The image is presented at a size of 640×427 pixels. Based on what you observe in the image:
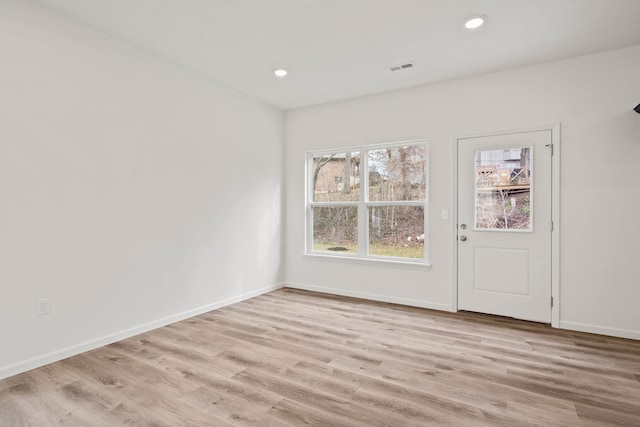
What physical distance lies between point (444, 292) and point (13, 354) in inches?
158

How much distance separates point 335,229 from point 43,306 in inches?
132

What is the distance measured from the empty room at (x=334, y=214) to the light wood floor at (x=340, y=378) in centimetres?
2

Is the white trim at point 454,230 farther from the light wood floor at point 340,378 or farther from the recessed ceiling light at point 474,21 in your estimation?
the recessed ceiling light at point 474,21

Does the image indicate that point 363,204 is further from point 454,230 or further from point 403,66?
point 403,66

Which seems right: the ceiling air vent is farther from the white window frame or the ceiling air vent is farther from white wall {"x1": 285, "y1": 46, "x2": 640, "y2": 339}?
the white window frame

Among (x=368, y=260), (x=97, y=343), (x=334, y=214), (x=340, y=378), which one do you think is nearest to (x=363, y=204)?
(x=334, y=214)

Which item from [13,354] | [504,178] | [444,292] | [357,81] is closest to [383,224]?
[444,292]

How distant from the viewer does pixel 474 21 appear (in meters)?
2.76

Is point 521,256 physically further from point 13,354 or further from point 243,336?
point 13,354

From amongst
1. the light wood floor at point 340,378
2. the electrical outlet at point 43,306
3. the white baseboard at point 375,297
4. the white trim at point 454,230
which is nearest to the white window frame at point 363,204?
the white trim at point 454,230

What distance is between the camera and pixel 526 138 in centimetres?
359

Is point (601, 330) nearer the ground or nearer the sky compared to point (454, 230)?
nearer the ground

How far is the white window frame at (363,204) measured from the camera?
4.18 meters

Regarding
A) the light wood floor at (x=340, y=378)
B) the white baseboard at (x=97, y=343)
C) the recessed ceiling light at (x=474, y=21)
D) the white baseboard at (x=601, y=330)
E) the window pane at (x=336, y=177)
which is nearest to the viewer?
the light wood floor at (x=340, y=378)
